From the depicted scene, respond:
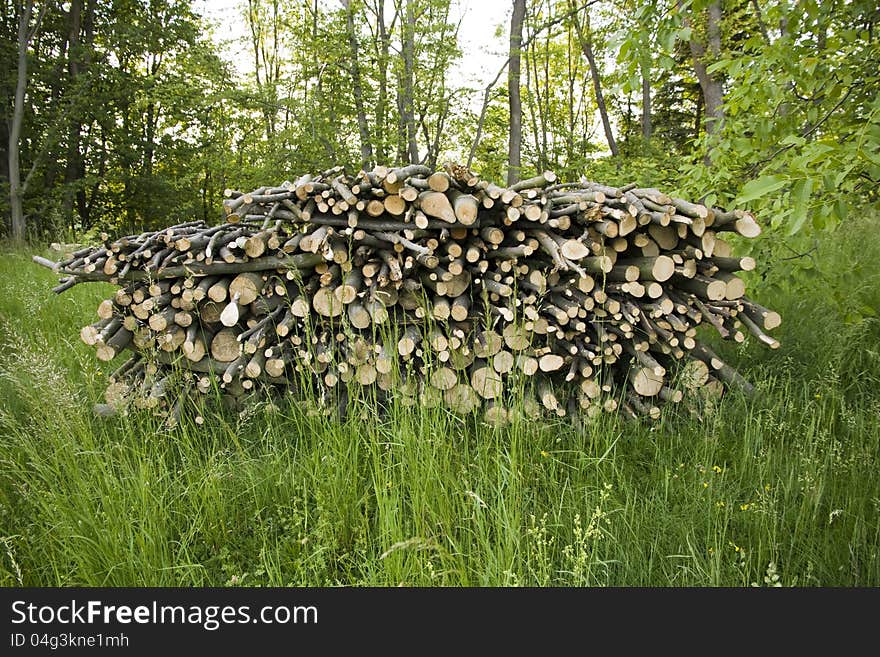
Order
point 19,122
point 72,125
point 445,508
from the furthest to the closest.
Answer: point 72,125
point 19,122
point 445,508

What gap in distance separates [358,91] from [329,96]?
0.66 meters

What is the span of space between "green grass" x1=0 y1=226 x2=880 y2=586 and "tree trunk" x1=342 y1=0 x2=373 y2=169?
9.10 meters

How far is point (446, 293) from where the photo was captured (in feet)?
9.57

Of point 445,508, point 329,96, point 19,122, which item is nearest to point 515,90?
point 329,96

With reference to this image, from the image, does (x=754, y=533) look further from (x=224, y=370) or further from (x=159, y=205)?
(x=159, y=205)

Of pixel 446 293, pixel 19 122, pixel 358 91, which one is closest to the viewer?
pixel 446 293

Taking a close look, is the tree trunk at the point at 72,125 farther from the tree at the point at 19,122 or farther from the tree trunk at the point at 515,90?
the tree trunk at the point at 515,90

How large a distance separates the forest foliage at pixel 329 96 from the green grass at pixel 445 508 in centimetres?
142

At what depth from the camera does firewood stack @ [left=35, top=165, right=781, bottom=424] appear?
9.39 feet

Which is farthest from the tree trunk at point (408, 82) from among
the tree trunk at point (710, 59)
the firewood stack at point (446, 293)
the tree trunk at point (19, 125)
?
the firewood stack at point (446, 293)

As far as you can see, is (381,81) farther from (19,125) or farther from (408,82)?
(19,125)

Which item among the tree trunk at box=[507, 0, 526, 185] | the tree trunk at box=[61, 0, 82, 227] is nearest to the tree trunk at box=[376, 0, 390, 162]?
the tree trunk at box=[507, 0, 526, 185]

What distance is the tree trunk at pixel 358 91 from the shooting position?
1054 cm

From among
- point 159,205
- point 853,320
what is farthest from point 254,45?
point 853,320
